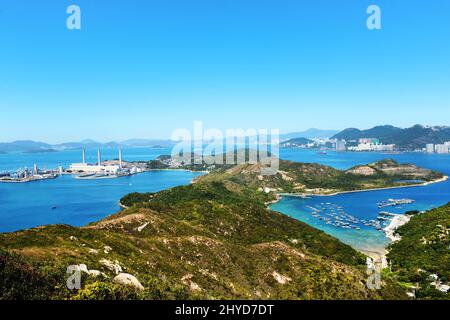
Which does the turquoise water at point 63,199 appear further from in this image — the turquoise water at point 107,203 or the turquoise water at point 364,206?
the turquoise water at point 364,206

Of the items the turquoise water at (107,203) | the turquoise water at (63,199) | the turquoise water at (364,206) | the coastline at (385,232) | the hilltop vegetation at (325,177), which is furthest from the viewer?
the hilltop vegetation at (325,177)

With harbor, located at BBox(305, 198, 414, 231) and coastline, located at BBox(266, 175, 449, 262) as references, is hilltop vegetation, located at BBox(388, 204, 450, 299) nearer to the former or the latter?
coastline, located at BBox(266, 175, 449, 262)

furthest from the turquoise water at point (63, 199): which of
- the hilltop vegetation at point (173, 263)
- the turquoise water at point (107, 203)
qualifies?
the hilltop vegetation at point (173, 263)

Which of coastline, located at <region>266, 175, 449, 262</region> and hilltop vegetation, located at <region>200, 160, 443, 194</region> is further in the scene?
hilltop vegetation, located at <region>200, 160, 443, 194</region>

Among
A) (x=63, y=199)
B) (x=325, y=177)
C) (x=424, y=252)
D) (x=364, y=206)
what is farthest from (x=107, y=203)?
(x=325, y=177)

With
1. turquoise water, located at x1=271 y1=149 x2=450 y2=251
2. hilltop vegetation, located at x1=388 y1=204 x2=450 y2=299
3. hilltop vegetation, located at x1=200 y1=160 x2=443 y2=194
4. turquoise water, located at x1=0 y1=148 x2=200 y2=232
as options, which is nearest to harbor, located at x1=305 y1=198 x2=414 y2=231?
turquoise water, located at x1=271 y1=149 x2=450 y2=251

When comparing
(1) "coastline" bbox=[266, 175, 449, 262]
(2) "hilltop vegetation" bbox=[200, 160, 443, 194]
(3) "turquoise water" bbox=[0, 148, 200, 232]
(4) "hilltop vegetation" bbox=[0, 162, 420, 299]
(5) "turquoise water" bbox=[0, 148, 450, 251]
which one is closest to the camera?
(4) "hilltop vegetation" bbox=[0, 162, 420, 299]

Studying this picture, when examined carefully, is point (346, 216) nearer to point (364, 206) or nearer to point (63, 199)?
point (364, 206)
